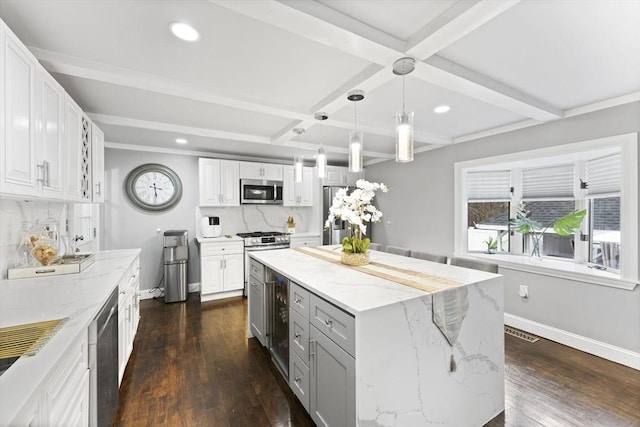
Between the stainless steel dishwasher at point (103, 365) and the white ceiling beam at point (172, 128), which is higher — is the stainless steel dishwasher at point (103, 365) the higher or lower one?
the lower one

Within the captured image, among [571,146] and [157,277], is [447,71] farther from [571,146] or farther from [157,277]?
[157,277]

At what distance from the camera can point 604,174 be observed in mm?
2906

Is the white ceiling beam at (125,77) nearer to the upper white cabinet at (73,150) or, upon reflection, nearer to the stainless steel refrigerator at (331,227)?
the upper white cabinet at (73,150)

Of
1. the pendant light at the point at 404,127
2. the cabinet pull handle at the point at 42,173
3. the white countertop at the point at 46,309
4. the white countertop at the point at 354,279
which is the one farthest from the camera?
the pendant light at the point at 404,127

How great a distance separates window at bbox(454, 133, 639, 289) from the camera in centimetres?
255

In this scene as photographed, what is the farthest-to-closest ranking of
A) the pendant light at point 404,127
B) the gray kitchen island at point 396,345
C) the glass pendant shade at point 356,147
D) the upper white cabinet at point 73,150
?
the glass pendant shade at point 356,147
the upper white cabinet at point 73,150
the pendant light at point 404,127
the gray kitchen island at point 396,345

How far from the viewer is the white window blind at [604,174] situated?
2.78 m

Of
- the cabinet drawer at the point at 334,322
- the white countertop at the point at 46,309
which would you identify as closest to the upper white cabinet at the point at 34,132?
the white countertop at the point at 46,309

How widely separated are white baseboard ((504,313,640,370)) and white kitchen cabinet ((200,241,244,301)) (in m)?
3.83

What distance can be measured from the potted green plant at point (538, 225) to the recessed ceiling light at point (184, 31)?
404 centimetres

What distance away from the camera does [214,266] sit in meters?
4.32

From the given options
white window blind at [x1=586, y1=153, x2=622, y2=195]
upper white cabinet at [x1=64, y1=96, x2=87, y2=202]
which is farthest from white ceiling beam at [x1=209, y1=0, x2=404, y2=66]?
white window blind at [x1=586, y1=153, x2=622, y2=195]

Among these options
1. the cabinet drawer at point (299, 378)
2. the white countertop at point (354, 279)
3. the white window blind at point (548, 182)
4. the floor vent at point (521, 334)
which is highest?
the white window blind at point (548, 182)

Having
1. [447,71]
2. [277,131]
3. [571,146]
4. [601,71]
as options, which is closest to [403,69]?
[447,71]
